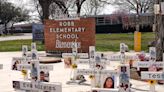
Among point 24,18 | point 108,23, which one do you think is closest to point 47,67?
point 108,23

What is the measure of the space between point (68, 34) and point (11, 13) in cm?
6417

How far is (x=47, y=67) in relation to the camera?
820 centimetres

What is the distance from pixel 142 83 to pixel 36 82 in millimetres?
3868

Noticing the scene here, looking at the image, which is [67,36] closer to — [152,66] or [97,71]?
[152,66]

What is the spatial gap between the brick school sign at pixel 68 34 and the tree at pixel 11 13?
204ft

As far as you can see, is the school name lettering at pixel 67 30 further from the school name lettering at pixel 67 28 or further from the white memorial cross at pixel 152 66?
the white memorial cross at pixel 152 66

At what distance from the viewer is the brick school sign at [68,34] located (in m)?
18.8

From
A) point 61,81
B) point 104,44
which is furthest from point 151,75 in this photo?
point 104,44

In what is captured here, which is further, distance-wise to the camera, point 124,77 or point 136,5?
point 136,5

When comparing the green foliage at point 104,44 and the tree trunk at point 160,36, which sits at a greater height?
the tree trunk at point 160,36

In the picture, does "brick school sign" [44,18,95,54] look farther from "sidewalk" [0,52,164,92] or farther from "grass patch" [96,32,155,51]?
"sidewalk" [0,52,164,92]

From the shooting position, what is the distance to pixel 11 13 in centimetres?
8175

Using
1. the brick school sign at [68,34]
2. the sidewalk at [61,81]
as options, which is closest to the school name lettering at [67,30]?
the brick school sign at [68,34]

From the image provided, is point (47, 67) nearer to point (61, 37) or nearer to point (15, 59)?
point (15, 59)
